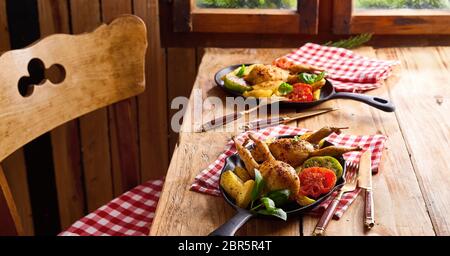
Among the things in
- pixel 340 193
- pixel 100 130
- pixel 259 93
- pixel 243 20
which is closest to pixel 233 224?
pixel 340 193

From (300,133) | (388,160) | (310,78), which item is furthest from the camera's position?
(310,78)

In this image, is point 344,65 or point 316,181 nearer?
point 316,181

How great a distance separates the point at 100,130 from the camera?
255 centimetres

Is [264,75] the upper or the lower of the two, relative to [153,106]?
upper

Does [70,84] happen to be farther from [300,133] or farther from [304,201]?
[304,201]

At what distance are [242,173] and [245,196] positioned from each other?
105 millimetres

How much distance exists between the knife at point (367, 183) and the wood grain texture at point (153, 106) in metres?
1.15

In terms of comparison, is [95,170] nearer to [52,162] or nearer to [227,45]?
[52,162]

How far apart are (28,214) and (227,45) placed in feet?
3.18

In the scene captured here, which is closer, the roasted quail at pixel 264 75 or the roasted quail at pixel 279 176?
the roasted quail at pixel 279 176

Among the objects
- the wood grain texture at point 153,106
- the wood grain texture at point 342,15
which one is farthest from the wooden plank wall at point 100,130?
the wood grain texture at point 342,15

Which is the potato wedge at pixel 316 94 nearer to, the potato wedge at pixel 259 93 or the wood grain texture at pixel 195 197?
the potato wedge at pixel 259 93

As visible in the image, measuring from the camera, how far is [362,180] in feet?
4.55

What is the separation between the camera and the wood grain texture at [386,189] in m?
1.23
